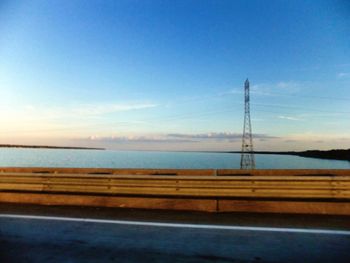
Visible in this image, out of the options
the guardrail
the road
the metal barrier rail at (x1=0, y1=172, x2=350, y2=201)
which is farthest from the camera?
the metal barrier rail at (x1=0, y1=172, x2=350, y2=201)

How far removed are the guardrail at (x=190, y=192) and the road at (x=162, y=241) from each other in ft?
3.74

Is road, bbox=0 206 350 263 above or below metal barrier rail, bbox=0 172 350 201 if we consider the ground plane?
below

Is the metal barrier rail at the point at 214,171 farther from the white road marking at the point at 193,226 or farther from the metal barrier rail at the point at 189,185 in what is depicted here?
the white road marking at the point at 193,226

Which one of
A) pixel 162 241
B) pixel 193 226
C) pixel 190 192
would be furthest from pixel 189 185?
pixel 162 241

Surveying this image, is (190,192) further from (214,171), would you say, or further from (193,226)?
(214,171)

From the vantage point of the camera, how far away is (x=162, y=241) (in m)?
5.76

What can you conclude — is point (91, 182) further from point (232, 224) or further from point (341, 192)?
point (341, 192)

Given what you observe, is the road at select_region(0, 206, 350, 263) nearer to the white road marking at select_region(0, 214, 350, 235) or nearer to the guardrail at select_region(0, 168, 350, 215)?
the white road marking at select_region(0, 214, 350, 235)

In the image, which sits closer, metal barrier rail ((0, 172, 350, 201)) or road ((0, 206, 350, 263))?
road ((0, 206, 350, 263))

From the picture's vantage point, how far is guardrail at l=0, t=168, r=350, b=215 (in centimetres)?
818

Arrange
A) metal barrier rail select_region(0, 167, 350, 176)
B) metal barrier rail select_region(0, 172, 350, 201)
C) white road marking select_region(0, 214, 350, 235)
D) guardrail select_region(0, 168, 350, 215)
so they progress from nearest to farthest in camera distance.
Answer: white road marking select_region(0, 214, 350, 235)
guardrail select_region(0, 168, 350, 215)
metal barrier rail select_region(0, 172, 350, 201)
metal barrier rail select_region(0, 167, 350, 176)

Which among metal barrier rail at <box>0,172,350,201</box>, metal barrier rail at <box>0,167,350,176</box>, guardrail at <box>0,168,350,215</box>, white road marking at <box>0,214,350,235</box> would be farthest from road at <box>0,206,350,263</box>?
metal barrier rail at <box>0,167,350,176</box>

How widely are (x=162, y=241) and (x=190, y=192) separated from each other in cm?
344

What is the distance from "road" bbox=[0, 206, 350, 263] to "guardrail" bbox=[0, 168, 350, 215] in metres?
1.14
